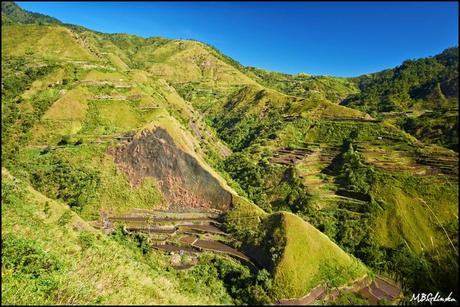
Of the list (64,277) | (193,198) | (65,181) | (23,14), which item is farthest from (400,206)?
(23,14)

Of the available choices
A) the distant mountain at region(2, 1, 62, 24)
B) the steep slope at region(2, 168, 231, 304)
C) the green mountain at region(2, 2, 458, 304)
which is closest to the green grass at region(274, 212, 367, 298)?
the green mountain at region(2, 2, 458, 304)

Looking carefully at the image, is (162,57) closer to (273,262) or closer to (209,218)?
(209,218)

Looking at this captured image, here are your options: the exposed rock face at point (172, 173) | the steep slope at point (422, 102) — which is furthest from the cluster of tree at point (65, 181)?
the steep slope at point (422, 102)

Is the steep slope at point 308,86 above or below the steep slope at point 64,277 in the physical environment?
above

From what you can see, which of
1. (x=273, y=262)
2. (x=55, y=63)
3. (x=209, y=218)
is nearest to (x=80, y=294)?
(x=273, y=262)

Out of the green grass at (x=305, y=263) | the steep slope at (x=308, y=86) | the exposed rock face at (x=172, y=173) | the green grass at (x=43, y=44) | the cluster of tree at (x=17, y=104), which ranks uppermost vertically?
the steep slope at (x=308, y=86)

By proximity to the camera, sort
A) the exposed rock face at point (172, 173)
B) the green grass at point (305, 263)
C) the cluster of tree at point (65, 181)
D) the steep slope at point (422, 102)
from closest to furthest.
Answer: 1. the green grass at point (305, 263)
2. the cluster of tree at point (65, 181)
3. the exposed rock face at point (172, 173)
4. the steep slope at point (422, 102)

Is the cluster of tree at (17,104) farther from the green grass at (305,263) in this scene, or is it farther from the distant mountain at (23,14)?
the distant mountain at (23,14)

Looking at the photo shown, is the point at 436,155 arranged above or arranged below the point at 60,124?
above

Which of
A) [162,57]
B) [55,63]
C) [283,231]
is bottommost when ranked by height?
[283,231]
